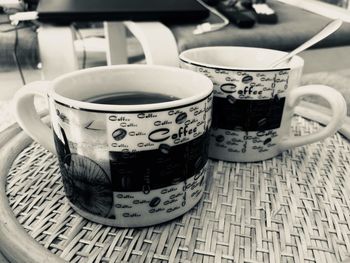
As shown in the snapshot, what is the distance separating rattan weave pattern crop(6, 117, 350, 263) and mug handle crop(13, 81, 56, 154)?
0.13 ft

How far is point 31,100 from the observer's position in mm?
290

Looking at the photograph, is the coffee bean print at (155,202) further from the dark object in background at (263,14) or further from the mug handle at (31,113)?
the dark object in background at (263,14)

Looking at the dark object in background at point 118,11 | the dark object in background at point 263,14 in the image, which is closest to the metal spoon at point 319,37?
the dark object in background at point 118,11

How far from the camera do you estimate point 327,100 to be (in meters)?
0.32

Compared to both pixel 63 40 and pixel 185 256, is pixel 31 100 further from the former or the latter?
pixel 63 40

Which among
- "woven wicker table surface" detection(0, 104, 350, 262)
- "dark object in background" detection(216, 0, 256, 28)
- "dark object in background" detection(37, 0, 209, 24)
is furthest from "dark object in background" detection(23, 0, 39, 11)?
"woven wicker table surface" detection(0, 104, 350, 262)

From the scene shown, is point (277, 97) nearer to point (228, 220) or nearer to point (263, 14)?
point (228, 220)

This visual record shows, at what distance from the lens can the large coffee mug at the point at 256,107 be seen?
308 mm

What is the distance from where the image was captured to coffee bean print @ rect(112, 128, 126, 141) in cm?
22

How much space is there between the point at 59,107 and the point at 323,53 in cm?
78

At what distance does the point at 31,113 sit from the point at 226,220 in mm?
179

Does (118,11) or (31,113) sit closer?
(31,113)

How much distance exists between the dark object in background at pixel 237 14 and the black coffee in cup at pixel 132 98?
1.79 feet

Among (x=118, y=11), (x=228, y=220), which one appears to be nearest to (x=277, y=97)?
(x=228, y=220)
